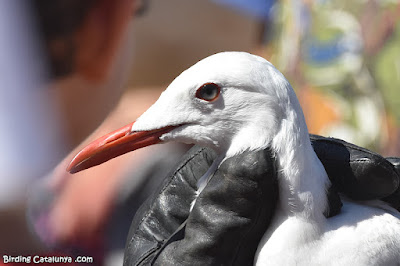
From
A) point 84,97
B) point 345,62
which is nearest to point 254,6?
point 345,62

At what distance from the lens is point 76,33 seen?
174 centimetres

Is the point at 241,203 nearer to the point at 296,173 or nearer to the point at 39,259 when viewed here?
the point at 296,173

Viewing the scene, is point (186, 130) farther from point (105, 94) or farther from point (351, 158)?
point (105, 94)

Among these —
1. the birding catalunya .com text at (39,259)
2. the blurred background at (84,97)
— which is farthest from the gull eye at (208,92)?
the birding catalunya .com text at (39,259)

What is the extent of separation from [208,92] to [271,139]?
0.10m

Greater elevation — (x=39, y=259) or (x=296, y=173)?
(x=296, y=173)

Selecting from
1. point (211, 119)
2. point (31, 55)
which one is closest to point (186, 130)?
point (211, 119)

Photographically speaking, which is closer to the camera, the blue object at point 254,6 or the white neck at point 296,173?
the white neck at point 296,173

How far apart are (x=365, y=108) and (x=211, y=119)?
214 centimetres

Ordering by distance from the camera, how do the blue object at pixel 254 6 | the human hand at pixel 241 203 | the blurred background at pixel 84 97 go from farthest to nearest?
the blue object at pixel 254 6
the blurred background at pixel 84 97
the human hand at pixel 241 203

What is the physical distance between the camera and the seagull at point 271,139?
0.58 meters

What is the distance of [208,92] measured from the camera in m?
0.59

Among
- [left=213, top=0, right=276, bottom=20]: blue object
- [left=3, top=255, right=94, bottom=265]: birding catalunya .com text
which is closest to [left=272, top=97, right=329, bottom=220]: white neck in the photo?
[left=3, top=255, right=94, bottom=265]: birding catalunya .com text

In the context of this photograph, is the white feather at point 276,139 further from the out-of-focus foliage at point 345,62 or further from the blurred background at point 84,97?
the out-of-focus foliage at point 345,62
